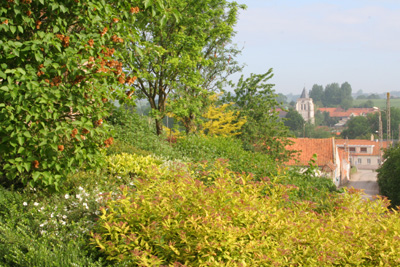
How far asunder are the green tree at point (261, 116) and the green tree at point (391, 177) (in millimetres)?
13346

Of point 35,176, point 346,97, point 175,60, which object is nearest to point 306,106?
point 346,97

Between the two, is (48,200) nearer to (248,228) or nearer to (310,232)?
(248,228)

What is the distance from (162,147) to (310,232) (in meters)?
6.72

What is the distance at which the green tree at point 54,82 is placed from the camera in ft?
15.4

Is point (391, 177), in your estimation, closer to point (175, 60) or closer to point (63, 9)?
point (175, 60)

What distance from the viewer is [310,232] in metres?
4.26

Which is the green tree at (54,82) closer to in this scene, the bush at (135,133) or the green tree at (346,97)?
the bush at (135,133)

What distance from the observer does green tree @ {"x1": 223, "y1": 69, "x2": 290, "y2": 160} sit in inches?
792

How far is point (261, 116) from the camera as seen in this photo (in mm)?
20703

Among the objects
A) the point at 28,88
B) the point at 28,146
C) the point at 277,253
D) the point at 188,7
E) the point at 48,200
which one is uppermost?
the point at 188,7

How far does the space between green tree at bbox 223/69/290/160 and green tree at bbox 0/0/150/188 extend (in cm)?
1480

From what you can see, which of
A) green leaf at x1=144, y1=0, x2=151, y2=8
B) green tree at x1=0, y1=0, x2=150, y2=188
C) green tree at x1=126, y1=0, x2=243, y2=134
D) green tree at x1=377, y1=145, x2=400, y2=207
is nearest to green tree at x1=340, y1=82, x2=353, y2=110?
green tree at x1=377, y1=145, x2=400, y2=207

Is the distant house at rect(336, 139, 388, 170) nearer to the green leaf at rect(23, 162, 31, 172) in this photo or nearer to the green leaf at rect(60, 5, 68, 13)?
the green leaf at rect(60, 5, 68, 13)

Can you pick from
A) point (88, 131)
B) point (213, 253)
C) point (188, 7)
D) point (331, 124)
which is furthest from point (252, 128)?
point (331, 124)
